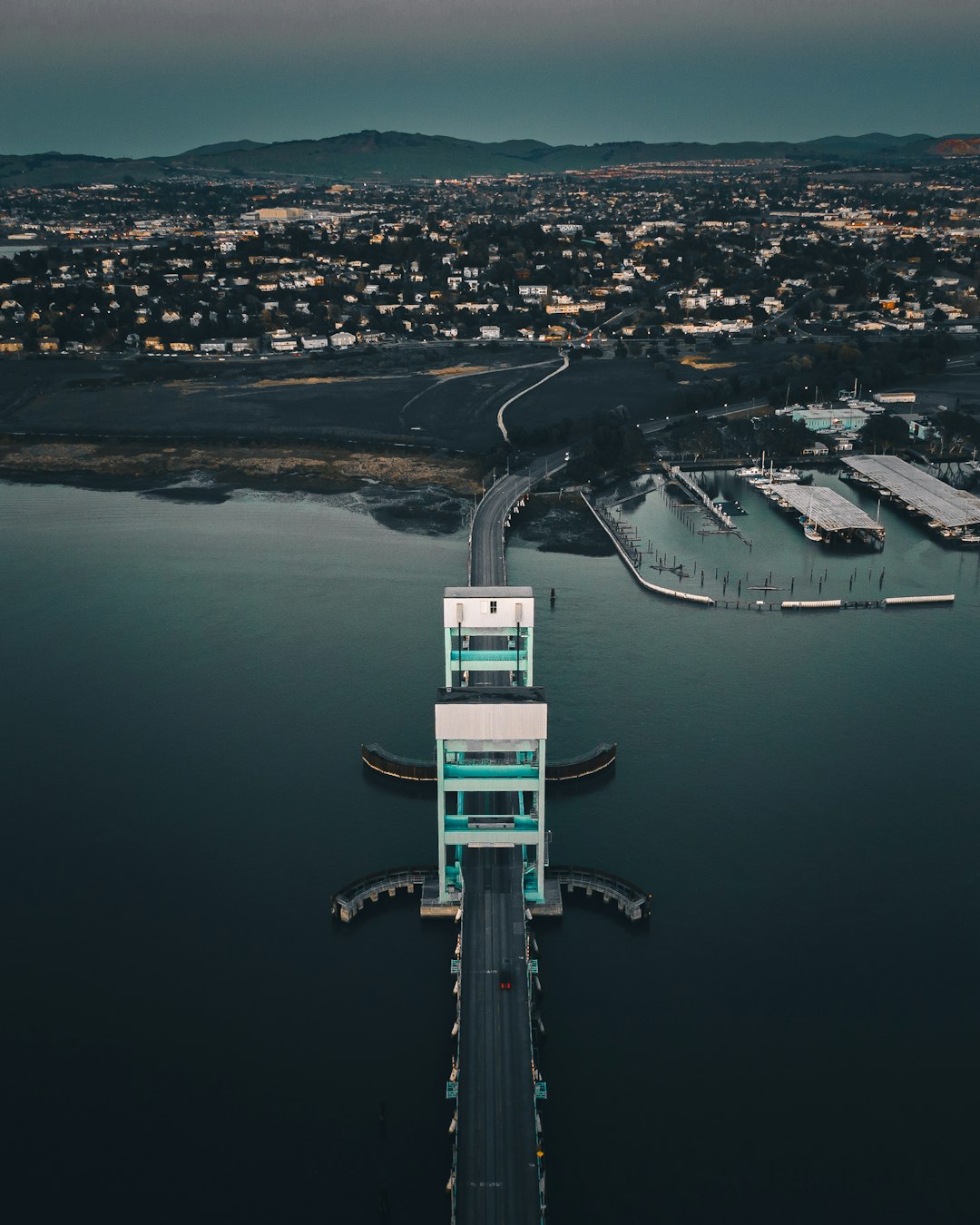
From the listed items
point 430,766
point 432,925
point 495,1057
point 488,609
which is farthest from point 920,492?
point 495,1057

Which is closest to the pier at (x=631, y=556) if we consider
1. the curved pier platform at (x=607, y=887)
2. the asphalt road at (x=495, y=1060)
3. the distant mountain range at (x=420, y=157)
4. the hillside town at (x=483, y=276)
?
the curved pier platform at (x=607, y=887)

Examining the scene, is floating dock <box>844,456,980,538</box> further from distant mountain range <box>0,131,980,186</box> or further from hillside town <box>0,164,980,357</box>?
distant mountain range <box>0,131,980,186</box>

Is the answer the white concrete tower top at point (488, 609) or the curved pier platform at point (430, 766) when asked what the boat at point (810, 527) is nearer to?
the curved pier platform at point (430, 766)

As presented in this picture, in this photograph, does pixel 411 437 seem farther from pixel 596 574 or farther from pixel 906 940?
pixel 906 940

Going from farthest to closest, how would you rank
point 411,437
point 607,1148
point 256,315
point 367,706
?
1. point 256,315
2. point 411,437
3. point 367,706
4. point 607,1148

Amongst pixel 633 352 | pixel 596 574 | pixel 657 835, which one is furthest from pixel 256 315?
pixel 657 835

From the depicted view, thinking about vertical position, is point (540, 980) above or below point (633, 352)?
below

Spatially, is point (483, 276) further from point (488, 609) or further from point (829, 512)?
point (488, 609)
